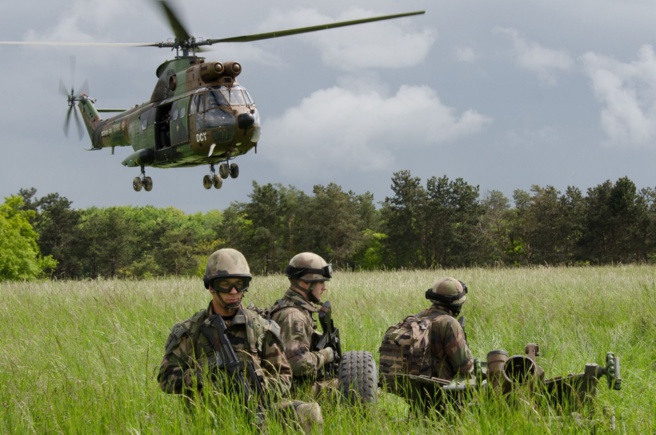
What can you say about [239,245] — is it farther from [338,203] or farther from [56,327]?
[56,327]

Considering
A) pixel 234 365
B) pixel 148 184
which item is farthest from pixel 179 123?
pixel 234 365

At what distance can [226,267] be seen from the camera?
14.2ft

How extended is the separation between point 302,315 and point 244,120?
13.6m

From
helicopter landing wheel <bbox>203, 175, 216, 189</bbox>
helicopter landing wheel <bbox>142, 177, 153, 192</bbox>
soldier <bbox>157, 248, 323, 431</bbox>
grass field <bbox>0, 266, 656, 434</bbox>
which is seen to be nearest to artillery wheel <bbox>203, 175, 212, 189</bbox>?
helicopter landing wheel <bbox>203, 175, 216, 189</bbox>

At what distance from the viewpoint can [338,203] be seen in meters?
69.2

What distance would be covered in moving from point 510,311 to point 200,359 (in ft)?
24.8

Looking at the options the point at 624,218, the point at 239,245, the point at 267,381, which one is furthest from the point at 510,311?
the point at 239,245

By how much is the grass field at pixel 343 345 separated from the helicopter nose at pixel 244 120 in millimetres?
4353

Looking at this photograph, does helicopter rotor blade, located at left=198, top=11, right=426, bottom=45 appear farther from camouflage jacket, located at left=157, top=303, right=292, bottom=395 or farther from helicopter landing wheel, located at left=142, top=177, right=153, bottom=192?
camouflage jacket, located at left=157, top=303, right=292, bottom=395

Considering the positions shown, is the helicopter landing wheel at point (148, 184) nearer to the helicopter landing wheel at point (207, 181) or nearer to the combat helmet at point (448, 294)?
the helicopter landing wheel at point (207, 181)

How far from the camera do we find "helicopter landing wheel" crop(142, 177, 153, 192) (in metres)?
22.4

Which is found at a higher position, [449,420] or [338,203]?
[338,203]

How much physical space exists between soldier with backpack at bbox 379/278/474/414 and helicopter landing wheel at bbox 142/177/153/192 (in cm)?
1755

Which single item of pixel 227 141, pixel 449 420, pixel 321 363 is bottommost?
pixel 449 420
